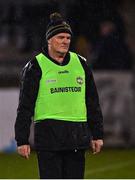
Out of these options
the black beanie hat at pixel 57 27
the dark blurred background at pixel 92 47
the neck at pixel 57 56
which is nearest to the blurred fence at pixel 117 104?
the dark blurred background at pixel 92 47

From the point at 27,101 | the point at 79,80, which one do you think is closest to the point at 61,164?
the point at 27,101

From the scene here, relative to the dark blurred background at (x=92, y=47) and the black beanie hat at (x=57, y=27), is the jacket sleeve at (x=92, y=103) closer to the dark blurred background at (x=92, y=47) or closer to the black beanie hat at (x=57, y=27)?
the black beanie hat at (x=57, y=27)

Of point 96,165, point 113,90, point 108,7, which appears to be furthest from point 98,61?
point 96,165

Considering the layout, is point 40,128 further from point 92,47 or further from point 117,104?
point 92,47

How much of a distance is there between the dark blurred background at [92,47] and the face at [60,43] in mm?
7190

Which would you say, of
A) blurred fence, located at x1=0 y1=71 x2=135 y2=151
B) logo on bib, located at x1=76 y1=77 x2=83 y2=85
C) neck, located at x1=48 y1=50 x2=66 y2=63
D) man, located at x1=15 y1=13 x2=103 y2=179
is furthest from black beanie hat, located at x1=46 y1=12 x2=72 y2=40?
blurred fence, located at x1=0 y1=71 x2=135 y2=151

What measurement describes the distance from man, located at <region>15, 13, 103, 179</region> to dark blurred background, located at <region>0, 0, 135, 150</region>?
7134 mm

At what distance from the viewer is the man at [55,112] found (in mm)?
7223

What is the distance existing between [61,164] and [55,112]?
0.43 metres

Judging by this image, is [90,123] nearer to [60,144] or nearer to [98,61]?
[60,144]

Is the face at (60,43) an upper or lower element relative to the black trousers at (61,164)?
upper

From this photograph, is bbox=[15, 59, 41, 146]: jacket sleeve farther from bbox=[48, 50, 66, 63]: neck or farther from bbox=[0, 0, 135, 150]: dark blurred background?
bbox=[0, 0, 135, 150]: dark blurred background

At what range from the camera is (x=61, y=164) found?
7.25 meters

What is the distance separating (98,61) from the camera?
15430 mm
